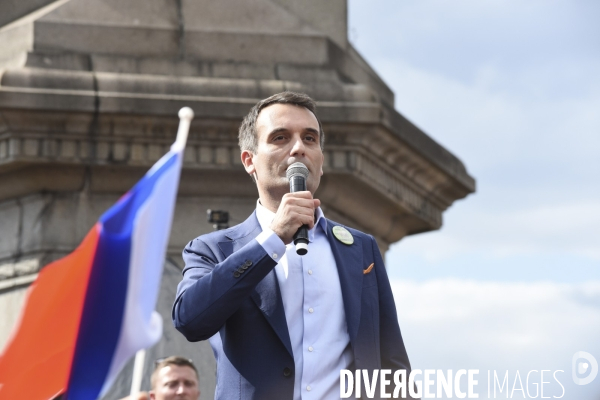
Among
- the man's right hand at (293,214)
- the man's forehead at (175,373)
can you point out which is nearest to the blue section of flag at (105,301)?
the man's right hand at (293,214)

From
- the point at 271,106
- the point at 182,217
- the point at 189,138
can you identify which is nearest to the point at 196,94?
the point at 189,138

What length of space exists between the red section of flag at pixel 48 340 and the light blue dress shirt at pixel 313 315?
65 cm

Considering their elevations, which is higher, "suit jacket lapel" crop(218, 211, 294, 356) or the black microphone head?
the black microphone head

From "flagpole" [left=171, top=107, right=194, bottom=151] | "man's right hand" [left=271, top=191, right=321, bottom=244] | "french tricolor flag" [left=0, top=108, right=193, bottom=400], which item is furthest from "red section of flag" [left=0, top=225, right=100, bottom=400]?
"man's right hand" [left=271, top=191, right=321, bottom=244]

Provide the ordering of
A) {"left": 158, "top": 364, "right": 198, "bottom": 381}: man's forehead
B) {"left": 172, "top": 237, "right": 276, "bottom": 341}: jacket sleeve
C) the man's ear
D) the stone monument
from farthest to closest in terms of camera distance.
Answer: the stone monument → {"left": 158, "top": 364, "right": 198, "bottom": 381}: man's forehead → the man's ear → {"left": 172, "top": 237, "right": 276, "bottom": 341}: jacket sleeve

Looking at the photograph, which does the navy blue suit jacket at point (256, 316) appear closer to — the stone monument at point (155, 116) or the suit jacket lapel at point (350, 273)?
the suit jacket lapel at point (350, 273)

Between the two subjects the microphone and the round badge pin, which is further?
the round badge pin

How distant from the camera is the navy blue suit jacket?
15.3 ft

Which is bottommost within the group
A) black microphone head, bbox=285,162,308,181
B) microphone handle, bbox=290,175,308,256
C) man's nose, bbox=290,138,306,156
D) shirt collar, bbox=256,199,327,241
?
microphone handle, bbox=290,175,308,256

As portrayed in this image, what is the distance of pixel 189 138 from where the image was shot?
8.77 metres

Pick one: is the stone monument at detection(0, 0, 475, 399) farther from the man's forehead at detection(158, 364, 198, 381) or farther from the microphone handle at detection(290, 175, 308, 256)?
the microphone handle at detection(290, 175, 308, 256)

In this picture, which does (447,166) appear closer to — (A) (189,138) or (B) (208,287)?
(A) (189,138)

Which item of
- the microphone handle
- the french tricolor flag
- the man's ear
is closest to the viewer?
the french tricolor flag

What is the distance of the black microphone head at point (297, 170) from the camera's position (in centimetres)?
488
